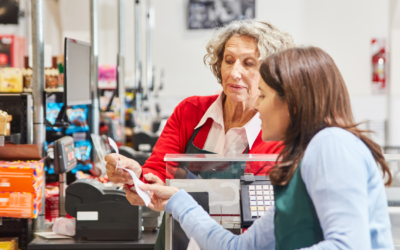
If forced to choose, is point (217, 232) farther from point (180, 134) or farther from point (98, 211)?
point (98, 211)

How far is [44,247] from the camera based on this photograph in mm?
2215

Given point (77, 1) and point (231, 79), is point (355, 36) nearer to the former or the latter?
point (77, 1)

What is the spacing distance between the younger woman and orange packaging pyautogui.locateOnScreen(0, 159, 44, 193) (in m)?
1.53

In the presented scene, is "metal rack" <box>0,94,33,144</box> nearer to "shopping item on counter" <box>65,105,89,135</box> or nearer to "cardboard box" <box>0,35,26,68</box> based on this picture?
"shopping item on counter" <box>65,105,89,135</box>

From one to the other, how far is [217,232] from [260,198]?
0.26 meters

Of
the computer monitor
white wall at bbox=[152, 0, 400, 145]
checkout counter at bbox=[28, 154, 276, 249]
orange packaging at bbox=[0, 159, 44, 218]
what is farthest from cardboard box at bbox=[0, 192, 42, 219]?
white wall at bbox=[152, 0, 400, 145]

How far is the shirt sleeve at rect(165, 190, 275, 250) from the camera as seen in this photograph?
44.4 inches

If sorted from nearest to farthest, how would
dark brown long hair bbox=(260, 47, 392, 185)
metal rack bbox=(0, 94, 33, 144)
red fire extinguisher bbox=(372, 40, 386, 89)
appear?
dark brown long hair bbox=(260, 47, 392, 185), metal rack bbox=(0, 94, 33, 144), red fire extinguisher bbox=(372, 40, 386, 89)

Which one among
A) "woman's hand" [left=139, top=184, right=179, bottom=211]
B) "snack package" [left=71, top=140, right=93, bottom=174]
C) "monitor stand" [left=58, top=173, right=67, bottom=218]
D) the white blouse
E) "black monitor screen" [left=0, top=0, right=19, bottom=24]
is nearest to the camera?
"woman's hand" [left=139, top=184, right=179, bottom=211]

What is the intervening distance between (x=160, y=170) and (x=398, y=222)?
3.18 ft

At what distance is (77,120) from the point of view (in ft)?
11.5

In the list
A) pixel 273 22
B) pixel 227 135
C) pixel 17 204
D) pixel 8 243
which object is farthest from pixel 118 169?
pixel 273 22

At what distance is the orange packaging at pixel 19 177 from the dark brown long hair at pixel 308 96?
5.18ft

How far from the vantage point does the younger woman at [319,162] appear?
0.84 metres
